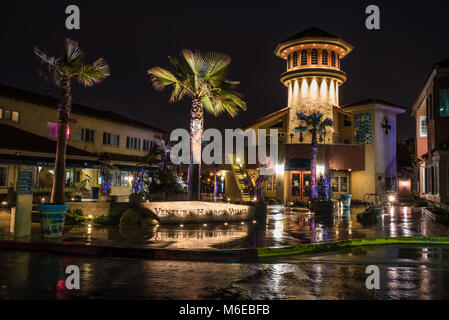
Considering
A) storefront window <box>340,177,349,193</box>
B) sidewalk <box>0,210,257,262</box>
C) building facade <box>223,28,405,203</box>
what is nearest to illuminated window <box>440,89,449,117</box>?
building facade <box>223,28,405,203</box>

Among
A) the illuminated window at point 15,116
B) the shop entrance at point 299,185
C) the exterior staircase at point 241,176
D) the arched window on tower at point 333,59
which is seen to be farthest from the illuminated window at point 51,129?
the arched window on tower at point 333,59

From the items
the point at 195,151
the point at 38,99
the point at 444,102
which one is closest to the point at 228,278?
the point at 195,151

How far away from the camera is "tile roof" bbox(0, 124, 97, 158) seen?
22641 mm

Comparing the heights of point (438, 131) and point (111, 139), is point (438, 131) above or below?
below

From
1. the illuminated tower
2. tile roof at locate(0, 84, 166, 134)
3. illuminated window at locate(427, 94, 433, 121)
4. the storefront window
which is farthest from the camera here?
the storefront window

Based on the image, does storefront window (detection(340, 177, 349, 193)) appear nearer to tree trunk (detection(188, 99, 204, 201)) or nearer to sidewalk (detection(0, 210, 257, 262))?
tree trunk (detection(188, 99, 204, 201))

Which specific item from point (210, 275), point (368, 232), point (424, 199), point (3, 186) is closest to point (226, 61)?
point (368, 232)

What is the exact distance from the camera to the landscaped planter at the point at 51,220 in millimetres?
11727

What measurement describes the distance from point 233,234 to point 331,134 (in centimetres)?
2317

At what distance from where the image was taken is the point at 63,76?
48.5ft

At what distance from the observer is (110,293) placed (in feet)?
20.7

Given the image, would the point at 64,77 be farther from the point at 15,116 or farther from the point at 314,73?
the point at 314,73

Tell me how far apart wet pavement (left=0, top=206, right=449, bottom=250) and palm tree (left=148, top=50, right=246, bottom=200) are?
3.36 metres
